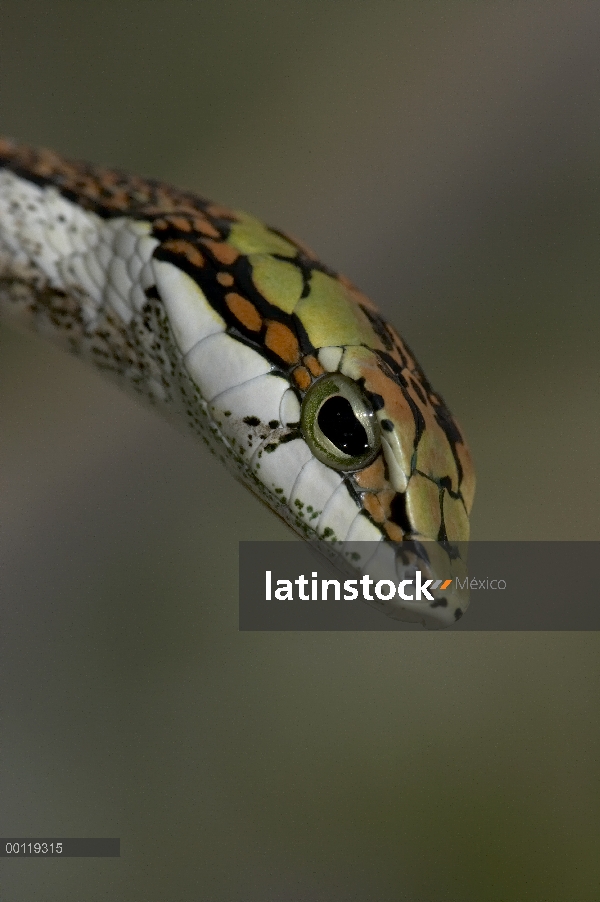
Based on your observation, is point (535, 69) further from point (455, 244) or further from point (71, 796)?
point (71, 796)

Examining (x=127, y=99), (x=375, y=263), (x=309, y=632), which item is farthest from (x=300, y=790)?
(x=127, y=99)

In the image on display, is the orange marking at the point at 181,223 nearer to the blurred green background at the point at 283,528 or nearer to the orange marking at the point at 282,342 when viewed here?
the orange marking at the point at 282,342
